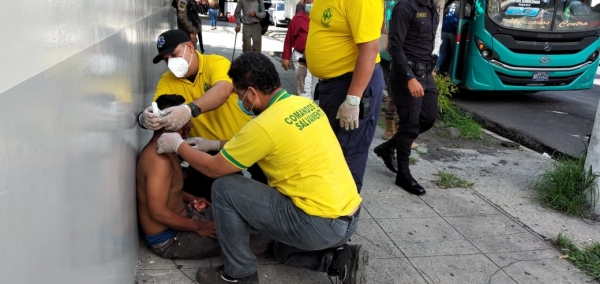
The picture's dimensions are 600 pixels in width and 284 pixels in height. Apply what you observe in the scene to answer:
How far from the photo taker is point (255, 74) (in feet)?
8.25

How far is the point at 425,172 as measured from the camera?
15.8ft

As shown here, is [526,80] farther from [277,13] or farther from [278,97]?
[277,13]

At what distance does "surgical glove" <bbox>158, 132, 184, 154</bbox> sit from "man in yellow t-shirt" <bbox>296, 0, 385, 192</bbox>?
105cm

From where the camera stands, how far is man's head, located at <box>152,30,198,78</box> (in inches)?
120

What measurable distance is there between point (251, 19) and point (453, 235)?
6636 millimetres

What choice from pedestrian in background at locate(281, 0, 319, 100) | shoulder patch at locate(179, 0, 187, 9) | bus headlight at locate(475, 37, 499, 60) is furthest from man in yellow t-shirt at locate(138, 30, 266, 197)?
bus headlight at locate(475, 37, 499, 60)

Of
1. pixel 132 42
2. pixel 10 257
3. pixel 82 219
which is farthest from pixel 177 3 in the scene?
pixel 10 257

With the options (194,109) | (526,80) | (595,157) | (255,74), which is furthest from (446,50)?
(255,74)

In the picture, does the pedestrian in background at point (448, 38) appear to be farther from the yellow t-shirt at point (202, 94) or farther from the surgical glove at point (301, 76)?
the yellow t-shirt at point (202, 94)

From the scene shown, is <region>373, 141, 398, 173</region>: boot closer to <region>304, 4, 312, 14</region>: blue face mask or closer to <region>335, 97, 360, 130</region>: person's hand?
<region>335, 97, 360, 130</region>: person's hand

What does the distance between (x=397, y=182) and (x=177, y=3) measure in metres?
4.90

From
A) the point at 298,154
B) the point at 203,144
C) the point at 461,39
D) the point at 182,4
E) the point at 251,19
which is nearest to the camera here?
the point at 298,154

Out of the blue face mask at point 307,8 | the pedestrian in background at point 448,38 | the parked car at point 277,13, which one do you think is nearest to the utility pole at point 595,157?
the blue face mask at point 307,8

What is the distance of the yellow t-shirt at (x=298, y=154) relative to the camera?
238 cm
